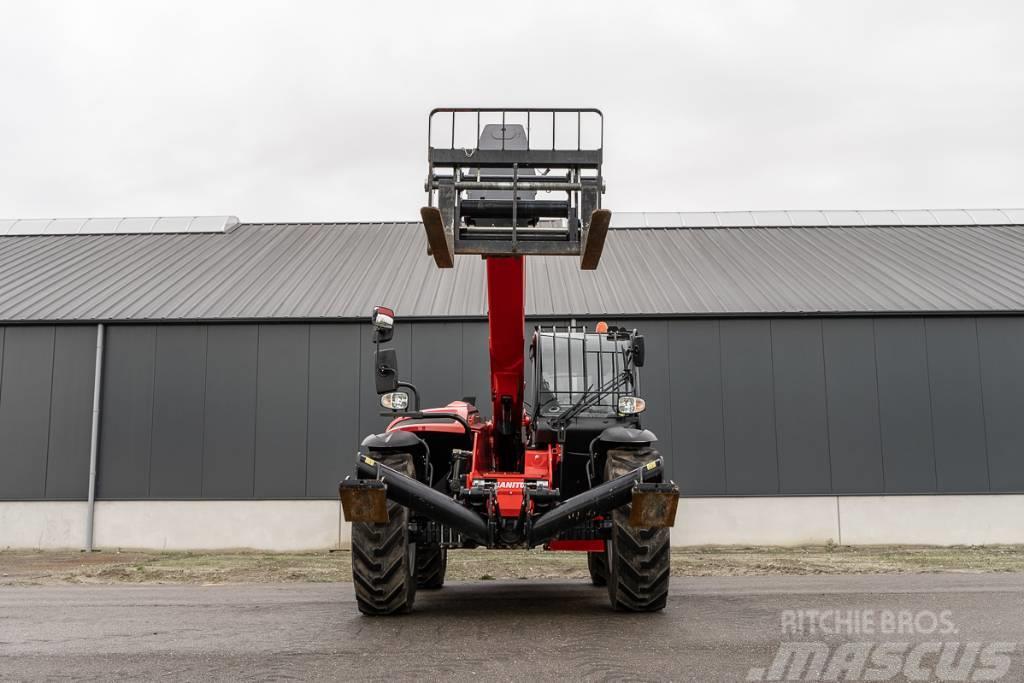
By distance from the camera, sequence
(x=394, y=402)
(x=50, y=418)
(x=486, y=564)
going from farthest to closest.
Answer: (x=50, y=418), (x=486, y=564), (x=394, y=402)

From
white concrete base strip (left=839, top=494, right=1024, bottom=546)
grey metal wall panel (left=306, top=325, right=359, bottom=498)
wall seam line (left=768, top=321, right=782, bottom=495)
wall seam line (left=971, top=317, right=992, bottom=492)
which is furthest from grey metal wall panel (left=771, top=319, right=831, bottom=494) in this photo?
grey metal wall panel (left=306, top=325, right=359, bottom=498)

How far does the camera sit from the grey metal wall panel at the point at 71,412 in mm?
19594

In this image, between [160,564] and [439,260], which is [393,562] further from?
[160,564]

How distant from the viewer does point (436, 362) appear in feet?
65.7

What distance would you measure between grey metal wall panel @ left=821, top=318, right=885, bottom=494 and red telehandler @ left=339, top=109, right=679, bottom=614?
443 inches

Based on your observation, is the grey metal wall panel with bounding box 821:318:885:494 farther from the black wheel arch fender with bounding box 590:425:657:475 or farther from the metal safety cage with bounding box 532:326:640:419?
the black wheel arch fender with bounding box 590:425:657:475

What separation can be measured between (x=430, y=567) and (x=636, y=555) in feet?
12.7

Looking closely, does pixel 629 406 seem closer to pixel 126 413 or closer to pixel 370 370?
pixel 370 370

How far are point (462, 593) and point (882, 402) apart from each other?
487 inches

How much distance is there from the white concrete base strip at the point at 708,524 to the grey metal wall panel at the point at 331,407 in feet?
2.25

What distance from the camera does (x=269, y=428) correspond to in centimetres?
1966

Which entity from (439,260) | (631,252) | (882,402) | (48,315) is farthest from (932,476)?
(48,315)

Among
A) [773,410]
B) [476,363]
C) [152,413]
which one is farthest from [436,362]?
[773,410]

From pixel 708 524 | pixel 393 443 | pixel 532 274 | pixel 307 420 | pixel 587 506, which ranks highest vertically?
pixel 532 274
